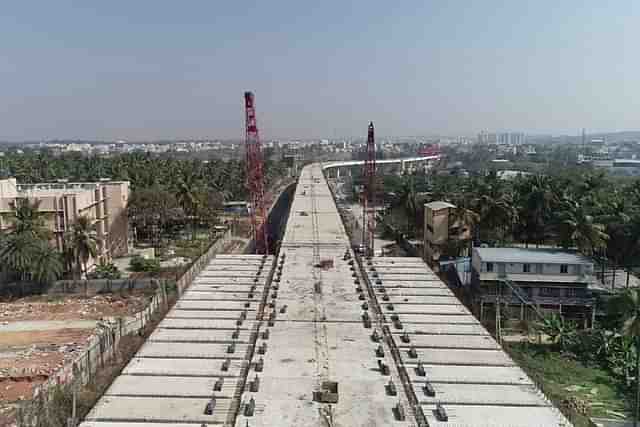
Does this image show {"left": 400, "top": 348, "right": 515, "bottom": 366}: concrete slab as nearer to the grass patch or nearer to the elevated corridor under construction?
the elevated corridor under construction

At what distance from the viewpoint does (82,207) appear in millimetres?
39094

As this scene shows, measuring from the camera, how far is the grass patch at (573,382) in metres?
20.9

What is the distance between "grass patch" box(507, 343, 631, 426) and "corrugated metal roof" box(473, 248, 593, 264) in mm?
5922

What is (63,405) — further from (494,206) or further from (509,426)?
(494,206)

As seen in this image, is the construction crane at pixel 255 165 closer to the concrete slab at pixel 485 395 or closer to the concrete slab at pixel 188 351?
the concrete slab at pixel 188 351

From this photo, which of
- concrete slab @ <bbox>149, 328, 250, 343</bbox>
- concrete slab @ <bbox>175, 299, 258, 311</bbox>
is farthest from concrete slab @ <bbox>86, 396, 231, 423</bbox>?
concrete slab @ <bbox>175, 299, 258, 311</bbox>

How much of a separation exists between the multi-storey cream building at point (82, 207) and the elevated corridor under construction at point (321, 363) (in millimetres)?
16812

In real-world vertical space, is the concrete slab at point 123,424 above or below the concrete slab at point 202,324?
below

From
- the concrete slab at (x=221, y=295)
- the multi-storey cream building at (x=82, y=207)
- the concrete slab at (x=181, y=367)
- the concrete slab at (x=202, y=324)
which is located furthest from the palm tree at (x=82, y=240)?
the concrete slab at (x=181, y=367)

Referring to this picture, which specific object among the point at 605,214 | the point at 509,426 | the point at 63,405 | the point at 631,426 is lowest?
the point at 631,426

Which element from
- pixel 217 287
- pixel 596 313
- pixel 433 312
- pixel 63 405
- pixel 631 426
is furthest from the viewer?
pixel 596 313

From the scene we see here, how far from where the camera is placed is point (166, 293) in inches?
1326

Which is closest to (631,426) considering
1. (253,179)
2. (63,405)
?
(63,405)

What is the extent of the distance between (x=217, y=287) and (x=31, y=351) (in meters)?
10.3
